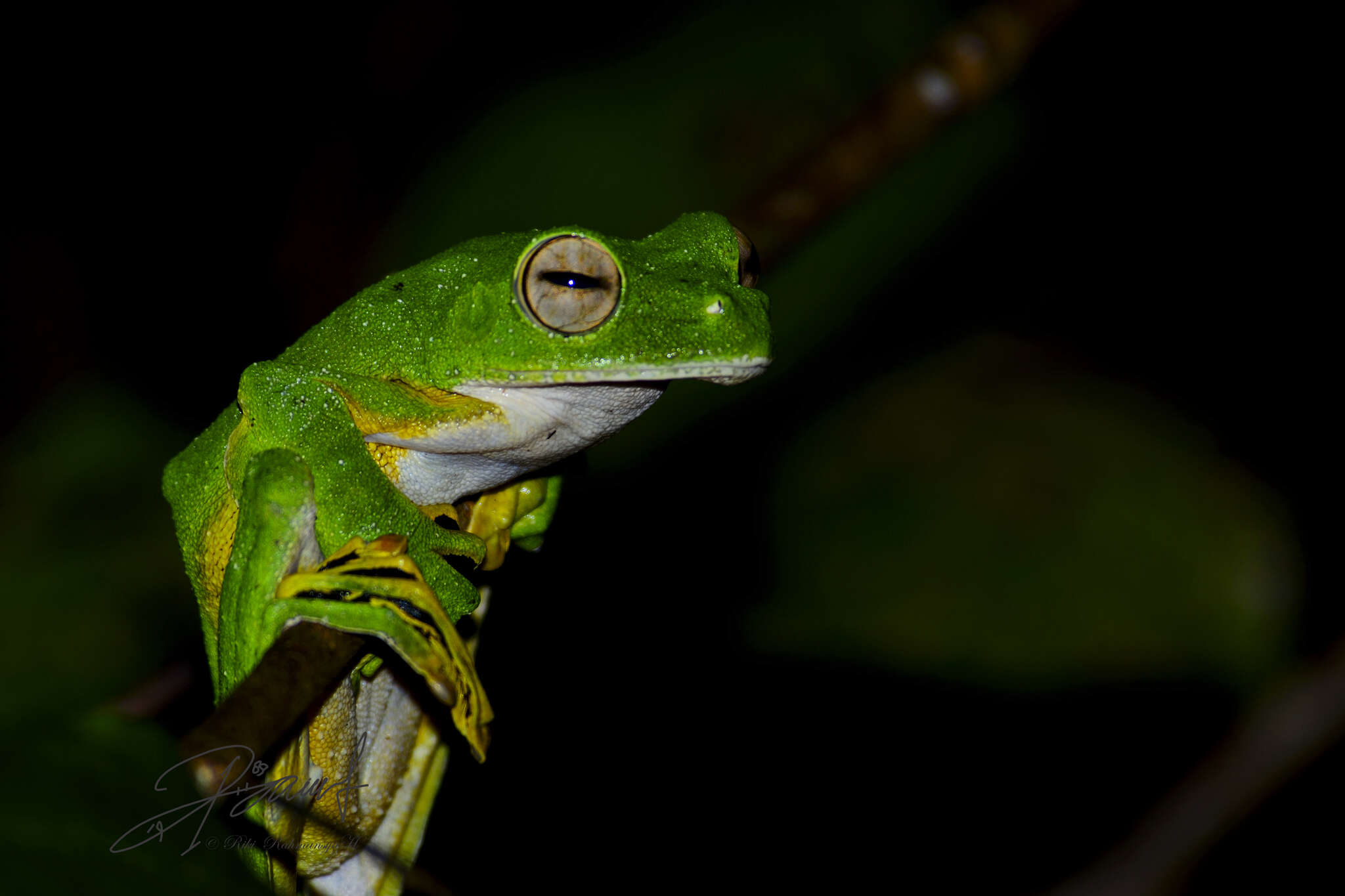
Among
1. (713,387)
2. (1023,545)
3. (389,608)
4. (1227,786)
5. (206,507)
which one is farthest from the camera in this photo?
(1023,545)

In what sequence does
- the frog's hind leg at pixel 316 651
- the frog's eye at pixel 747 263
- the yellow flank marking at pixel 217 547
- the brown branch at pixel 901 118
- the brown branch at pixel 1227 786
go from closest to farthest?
the frog's hind leg at pixel 316 651
the yellow flank marking at pixel 217 547
the frog's eye at pixel 747 263
the brown branch at pixel 901 118
the brown branch at pixel 1227 786

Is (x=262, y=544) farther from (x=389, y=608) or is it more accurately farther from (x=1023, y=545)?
(x=1023, y=545)

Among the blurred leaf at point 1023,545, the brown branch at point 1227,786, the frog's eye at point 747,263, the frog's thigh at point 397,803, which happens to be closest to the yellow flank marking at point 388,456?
the frog's thigh at point 397,803

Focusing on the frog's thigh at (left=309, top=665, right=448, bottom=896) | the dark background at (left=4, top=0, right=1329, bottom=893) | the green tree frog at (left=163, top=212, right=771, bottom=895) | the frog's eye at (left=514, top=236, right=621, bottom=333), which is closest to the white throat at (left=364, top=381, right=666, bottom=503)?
the green tree frog at (left=163, top=212, right=771, bottom=895)

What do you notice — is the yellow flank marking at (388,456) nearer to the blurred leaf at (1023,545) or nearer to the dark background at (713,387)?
the dark background at (713,387)

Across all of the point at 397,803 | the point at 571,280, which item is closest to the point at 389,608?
the point at 571,280

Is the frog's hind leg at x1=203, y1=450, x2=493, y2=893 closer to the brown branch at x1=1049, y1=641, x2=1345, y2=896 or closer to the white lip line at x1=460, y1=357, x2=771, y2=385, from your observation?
the white lip line at x1=460, y1=357, x2=771, y2=385
